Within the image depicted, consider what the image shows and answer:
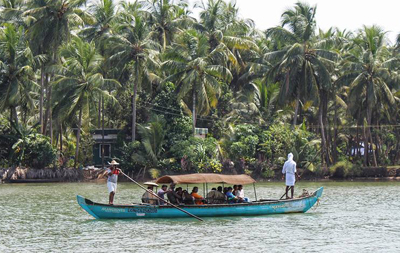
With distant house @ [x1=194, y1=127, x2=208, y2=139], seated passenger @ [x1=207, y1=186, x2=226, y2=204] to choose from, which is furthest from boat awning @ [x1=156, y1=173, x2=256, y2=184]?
distant house @ [x1=194, y1=127, x2=208, y2=139]

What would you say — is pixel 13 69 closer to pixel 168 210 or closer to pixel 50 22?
pixel 50 22

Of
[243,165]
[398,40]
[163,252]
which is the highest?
[398,40]

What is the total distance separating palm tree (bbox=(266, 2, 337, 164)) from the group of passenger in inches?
1085

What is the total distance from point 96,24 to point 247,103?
1512cm

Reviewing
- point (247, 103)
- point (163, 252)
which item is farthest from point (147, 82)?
point (163, 252)

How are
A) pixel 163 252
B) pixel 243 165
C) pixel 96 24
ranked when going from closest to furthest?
pixel 163 252, pixel 243 165, pixel 96 24

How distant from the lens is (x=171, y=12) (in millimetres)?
60781

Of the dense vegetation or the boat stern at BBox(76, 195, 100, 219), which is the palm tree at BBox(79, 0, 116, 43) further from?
the boat stern at BBox(76, 195, 100, 219)

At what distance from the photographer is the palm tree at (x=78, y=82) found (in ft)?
162

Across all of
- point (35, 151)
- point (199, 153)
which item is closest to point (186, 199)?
point (199, 153)

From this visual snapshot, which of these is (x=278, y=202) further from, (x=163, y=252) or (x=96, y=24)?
(x=96, y=24)

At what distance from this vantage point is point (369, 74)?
52.5 meters

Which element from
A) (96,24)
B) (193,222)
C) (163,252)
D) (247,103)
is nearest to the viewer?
(163,252)

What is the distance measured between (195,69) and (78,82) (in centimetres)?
855
